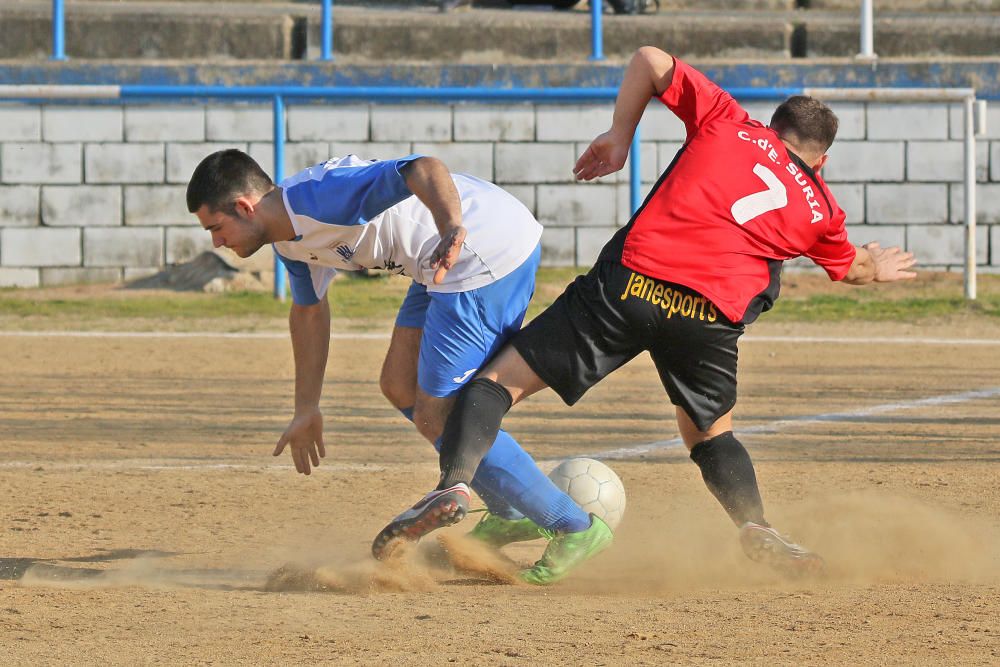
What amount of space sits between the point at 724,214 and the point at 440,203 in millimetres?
918

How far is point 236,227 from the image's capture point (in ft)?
14.1

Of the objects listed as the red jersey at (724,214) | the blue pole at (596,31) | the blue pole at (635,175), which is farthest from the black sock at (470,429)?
the blue pole at (596,31)

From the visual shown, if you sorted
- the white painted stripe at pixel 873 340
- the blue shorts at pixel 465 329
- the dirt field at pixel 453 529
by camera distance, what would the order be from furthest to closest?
the white painted stripe at pixel 873 340 < the blue shorts at pixel 465 329 < the dirt field at pixel 453 529

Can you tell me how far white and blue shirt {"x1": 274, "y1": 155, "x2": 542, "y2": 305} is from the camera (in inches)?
168

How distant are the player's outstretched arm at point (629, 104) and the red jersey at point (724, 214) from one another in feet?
0.17

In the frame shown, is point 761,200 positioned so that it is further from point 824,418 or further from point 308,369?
point 824,418

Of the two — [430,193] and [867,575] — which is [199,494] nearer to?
[430,193]

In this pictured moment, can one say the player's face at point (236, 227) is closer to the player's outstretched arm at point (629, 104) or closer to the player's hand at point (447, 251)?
the player's hand at point (447, 251)

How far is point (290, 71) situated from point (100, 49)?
3.20 metres

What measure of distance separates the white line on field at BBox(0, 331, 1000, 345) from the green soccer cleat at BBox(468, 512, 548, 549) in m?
6.30

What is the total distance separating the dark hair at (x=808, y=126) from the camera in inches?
184

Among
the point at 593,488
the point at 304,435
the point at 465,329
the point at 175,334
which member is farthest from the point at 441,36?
the point at 465,329

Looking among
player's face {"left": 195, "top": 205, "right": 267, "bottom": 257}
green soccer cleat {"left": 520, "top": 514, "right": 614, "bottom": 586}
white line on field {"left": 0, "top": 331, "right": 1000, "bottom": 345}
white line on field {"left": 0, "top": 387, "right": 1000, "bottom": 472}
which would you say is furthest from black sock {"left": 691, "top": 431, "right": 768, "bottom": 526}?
white line on field {"left": 0, "top": 331, "right": 1000, "bottom": 345}

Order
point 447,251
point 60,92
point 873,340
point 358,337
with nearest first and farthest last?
1. point 447,251
2. point 873,340
3. point 358,337
4. point 60,92
